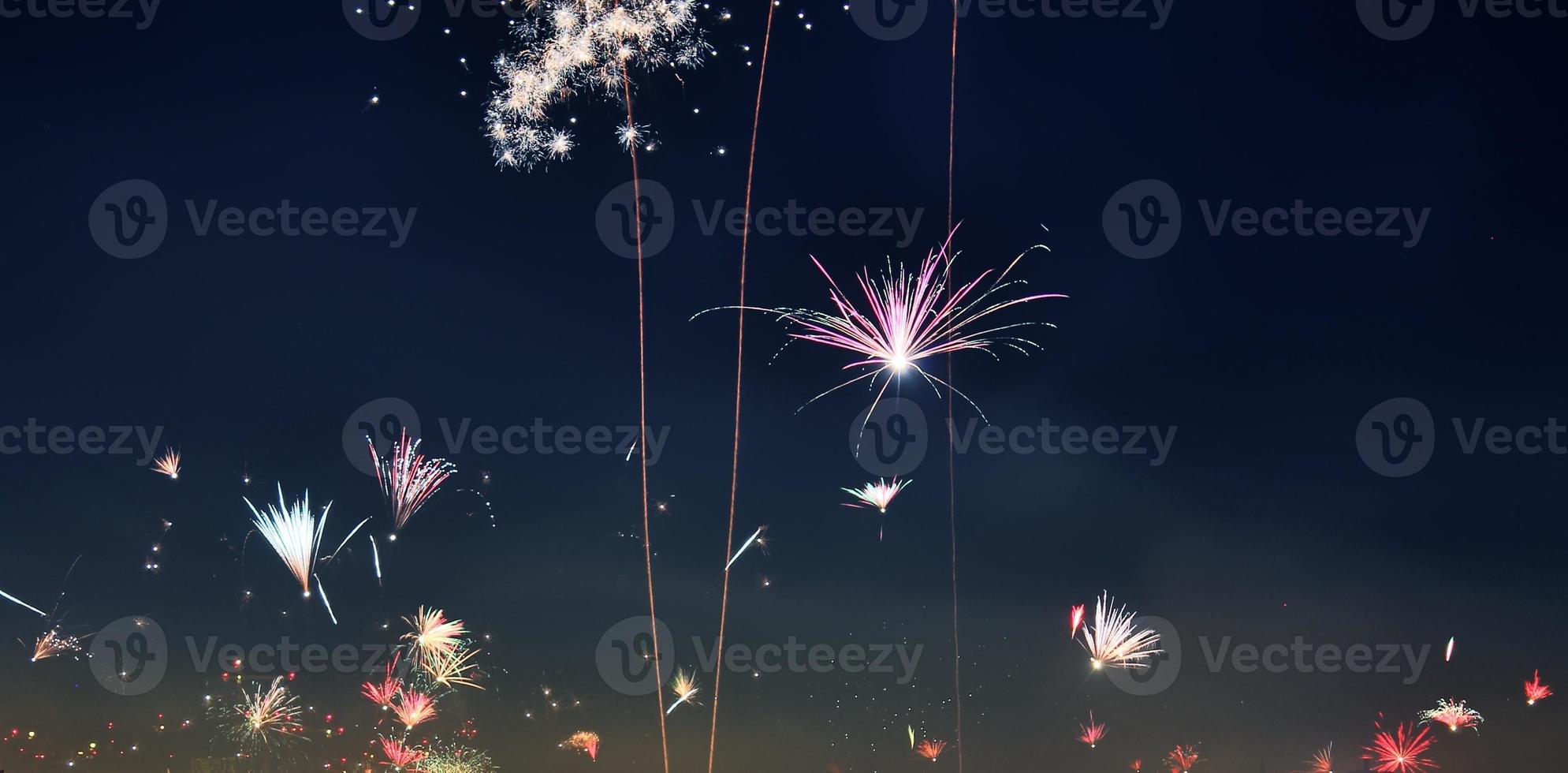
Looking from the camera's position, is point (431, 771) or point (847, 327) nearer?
point (847, 327)

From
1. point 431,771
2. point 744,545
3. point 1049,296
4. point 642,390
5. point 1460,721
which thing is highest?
point 1049,296

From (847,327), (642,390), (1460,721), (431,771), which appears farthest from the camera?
(431,771)

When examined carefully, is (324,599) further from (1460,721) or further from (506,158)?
(1460,721)

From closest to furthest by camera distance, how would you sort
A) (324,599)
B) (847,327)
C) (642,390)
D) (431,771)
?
1. (847,327)
2. (642,390)
3. (324,599)
4. (431,771)

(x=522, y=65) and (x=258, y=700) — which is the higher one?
(x=522, y=65)

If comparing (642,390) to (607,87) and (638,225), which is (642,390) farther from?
(607,87)

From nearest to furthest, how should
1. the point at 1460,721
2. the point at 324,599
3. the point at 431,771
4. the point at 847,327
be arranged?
the point at 847,327 < the point at 324,599 < the point at 1460,721 < the point at 431,771

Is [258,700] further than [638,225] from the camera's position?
Yes

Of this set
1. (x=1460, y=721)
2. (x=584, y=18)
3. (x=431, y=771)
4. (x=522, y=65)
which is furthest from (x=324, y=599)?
Answer: (x=1460, y=721)


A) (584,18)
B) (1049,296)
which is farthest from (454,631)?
(1049,296)
